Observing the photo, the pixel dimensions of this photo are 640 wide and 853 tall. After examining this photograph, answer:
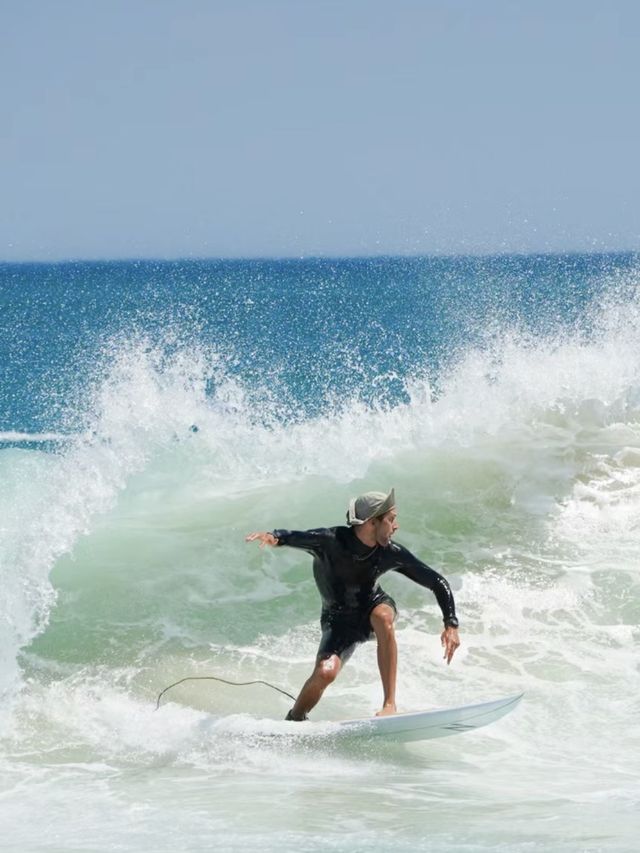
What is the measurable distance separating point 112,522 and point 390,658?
16.9 ft

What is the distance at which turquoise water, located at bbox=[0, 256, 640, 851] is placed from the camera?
20.8ft

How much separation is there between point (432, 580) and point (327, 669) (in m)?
0.80

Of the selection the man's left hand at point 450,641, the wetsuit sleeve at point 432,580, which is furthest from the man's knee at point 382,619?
the man's left hand at point 450,641

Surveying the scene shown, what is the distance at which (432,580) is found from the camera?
7.19 m

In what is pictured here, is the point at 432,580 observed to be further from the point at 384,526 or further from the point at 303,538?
the point at 303,538

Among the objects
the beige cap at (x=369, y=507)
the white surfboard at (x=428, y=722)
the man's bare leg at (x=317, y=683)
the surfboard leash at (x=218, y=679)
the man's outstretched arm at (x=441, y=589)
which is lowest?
the surfboard leash at (x=218, y=679)

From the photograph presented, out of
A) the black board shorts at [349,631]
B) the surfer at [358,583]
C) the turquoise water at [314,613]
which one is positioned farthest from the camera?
the black board shorts at [349,631]

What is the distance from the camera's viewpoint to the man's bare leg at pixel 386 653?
7184 millimetres

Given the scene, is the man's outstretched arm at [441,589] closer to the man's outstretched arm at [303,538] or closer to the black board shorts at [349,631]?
the black board shorts at [349,631]

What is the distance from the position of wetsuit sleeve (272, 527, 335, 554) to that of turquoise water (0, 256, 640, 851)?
3.48ft

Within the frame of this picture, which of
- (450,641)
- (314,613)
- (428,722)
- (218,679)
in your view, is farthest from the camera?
(314,613)

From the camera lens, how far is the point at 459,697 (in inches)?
334

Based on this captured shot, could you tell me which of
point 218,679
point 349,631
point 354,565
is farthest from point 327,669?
point 218,679

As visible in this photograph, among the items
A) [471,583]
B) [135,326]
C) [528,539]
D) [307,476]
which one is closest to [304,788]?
[471,583]
